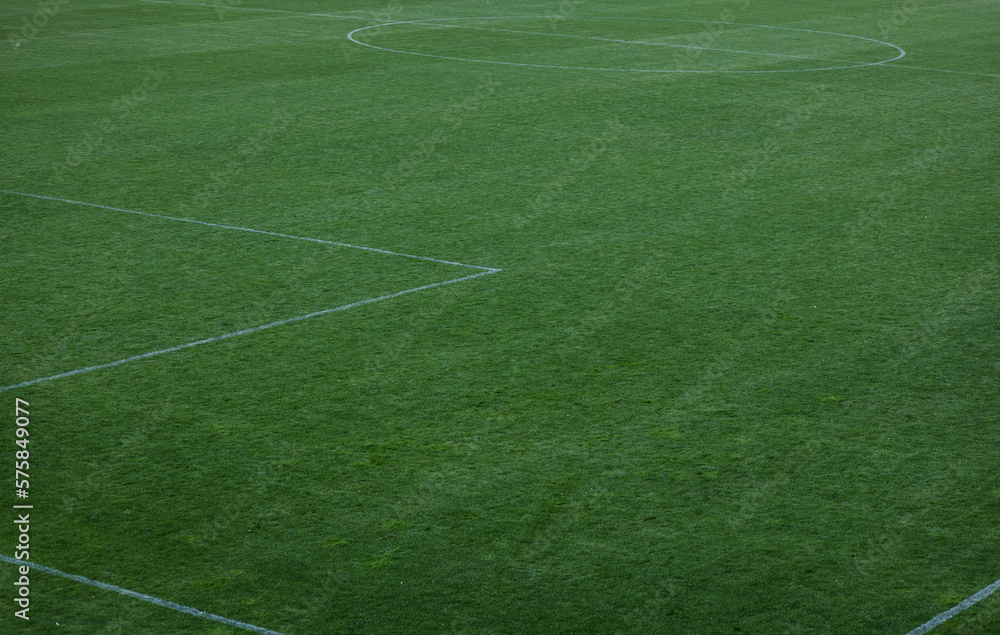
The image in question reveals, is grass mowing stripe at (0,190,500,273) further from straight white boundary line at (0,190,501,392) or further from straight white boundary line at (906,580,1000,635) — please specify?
straight white boundary line at (906,580,1000,635)

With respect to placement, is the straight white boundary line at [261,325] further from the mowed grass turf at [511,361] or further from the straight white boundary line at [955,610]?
the straight white boundary line at [955,610]

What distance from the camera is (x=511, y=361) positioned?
573 centimetres

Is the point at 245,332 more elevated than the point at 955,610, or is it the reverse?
the point at 245,332

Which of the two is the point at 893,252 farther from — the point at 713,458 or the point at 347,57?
the point at 347,57

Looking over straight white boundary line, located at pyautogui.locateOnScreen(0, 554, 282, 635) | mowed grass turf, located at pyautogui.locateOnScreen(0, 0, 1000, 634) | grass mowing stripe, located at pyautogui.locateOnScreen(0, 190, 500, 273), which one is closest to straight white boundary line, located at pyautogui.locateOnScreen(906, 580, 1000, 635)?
mowed grass turf, located at pyautogui.locateOnScreen(0, 0, 1000, 634)

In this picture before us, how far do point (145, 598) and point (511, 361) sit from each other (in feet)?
7.65

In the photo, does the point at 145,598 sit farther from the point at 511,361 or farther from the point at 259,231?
the point at 259,231

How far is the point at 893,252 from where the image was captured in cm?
739

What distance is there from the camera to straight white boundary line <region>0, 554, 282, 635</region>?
3664mm

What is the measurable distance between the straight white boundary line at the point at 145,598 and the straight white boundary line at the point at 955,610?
1905 millimetres

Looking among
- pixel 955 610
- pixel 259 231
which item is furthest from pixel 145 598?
pixel 259 231

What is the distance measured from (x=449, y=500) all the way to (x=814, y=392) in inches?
72.7

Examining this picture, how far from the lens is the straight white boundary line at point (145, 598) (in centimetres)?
366

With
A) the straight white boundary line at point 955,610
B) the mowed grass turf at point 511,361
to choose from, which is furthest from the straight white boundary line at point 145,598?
the straight white boundary line at point 955,610
